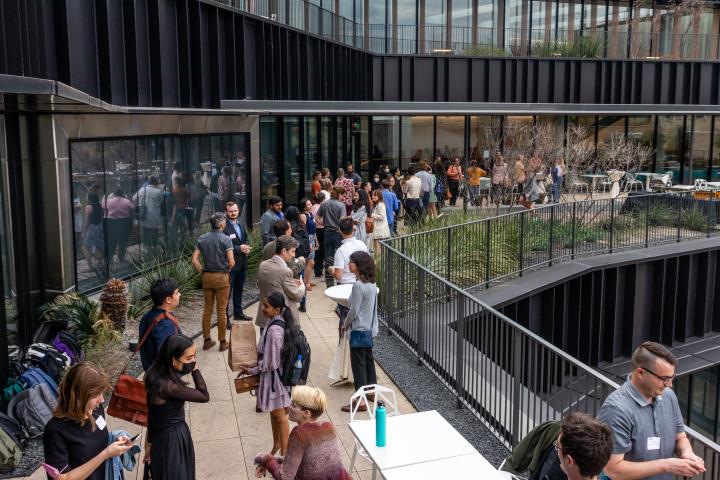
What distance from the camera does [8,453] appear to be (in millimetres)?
7141

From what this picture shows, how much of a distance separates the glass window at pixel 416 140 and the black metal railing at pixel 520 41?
324 centimetres

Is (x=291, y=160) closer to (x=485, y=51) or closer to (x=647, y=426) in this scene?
(x=485, y=51)

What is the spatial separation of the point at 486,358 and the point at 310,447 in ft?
11.9

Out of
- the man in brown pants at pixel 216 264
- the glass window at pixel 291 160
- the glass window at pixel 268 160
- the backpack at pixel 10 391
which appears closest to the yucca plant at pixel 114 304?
the man in brown pants at pixel 216 264

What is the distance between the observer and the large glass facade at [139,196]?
477 inches

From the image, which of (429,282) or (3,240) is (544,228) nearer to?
(429,282)

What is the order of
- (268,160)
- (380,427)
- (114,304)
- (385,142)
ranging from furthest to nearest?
(385,142)
(268,160)
(114,304)
(380,427)

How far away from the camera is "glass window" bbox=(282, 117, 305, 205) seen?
71.4 feet

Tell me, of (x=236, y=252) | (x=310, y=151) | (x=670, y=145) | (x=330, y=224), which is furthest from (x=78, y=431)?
(x=670, y=145)

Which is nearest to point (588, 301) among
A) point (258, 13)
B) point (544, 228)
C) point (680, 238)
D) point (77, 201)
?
point (544, 228)

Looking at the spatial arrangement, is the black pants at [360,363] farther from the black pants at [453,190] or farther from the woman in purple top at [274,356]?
the black pants at [453,190]

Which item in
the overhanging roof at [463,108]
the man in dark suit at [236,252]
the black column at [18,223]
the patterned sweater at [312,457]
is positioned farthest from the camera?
the overhanging roof at [463,108]

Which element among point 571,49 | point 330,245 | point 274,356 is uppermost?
point 571,49

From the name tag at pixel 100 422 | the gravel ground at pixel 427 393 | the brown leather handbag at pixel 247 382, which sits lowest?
the gravel ground at pixel 427 393
